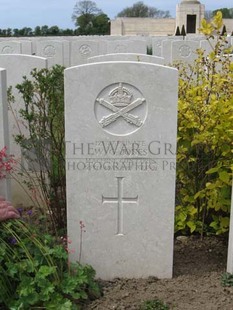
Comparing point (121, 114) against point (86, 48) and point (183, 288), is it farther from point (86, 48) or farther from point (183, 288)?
point (86, 48)

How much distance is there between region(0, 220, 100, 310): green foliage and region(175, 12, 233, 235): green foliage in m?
1.11

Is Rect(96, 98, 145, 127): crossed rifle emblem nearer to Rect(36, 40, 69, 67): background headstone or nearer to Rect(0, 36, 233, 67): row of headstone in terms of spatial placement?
Rect(0, 36, 233, 67): row of headstone

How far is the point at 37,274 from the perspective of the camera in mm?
2588

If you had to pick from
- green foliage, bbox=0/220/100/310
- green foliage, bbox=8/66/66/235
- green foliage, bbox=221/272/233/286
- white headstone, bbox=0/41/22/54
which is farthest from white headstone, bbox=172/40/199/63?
green foliage, bbox=0/220/100/310

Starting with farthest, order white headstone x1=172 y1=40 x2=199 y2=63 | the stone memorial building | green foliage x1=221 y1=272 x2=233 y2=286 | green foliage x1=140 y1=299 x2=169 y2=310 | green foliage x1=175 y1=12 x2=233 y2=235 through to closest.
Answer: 1. the stone memorial building
2. white headstone x1=172 y1=40 x2=199 y2=63
3. green foliage x1=175 y1=12 x2=233 y2=235
4. green foliage x1=221 y1=272 x2=233 y2=286
5. green foliage x1=140 y1=299 x2=169 y2=310

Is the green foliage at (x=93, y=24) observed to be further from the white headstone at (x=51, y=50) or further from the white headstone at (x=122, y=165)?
A: the white headstone at (x=122, y=165)

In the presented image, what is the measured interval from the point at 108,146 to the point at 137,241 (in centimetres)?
67

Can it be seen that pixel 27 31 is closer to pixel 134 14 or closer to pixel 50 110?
pixel 134 14

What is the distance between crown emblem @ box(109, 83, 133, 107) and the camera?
288cm

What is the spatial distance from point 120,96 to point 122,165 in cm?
44

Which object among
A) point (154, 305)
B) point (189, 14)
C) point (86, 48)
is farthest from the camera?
point (189, 14)

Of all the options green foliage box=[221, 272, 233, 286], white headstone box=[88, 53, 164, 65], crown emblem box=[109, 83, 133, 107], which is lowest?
green foliage box=[221, 272, 233, 286]

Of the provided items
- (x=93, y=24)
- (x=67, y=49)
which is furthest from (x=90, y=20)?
→ (x=67, y=49)

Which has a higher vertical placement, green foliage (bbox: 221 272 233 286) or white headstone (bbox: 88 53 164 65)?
white headstone (bbox: 88 53 164 65)
